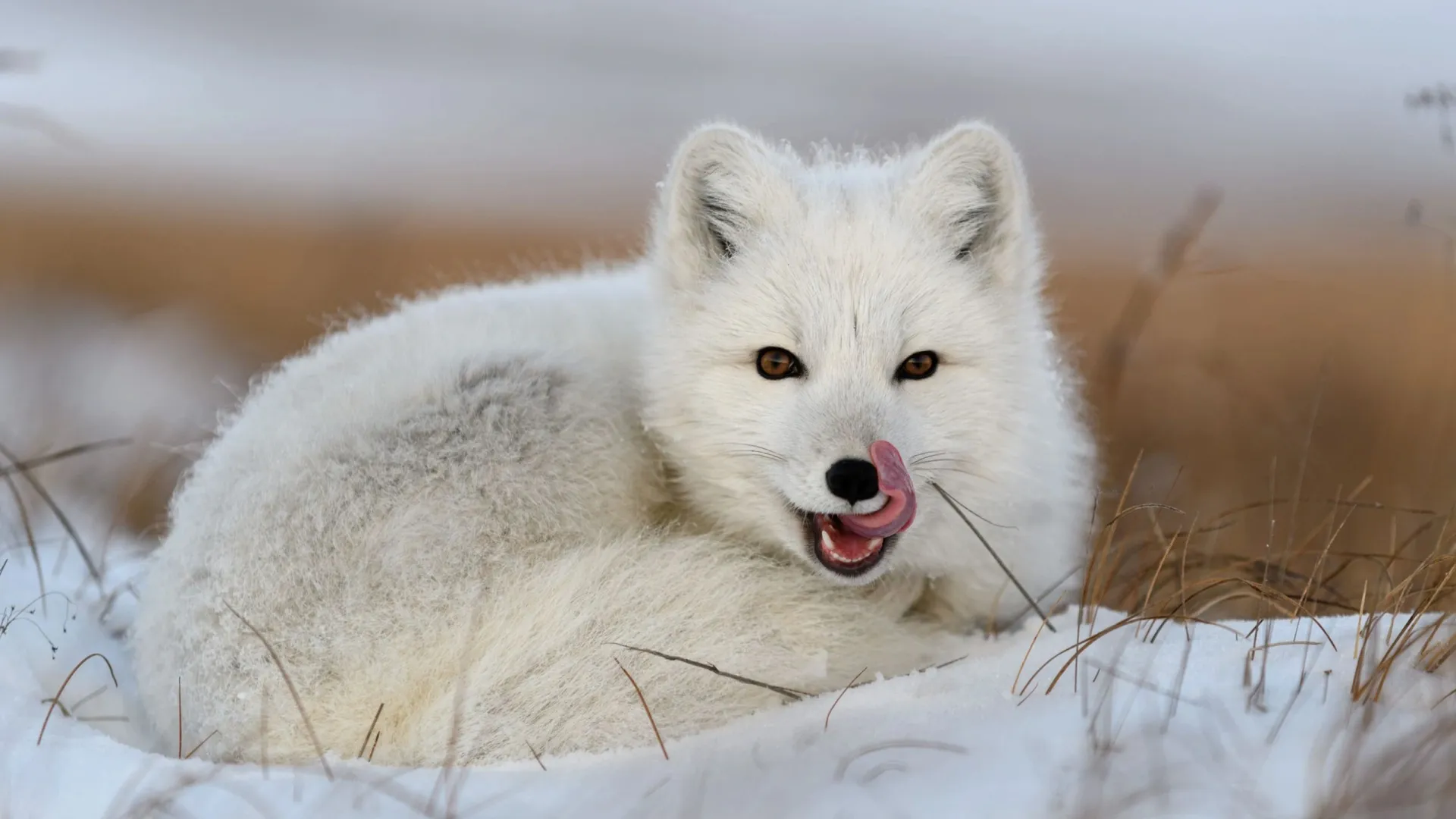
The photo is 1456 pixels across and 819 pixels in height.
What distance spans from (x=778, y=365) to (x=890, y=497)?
496 millimetres

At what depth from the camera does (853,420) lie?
2449 millimetres

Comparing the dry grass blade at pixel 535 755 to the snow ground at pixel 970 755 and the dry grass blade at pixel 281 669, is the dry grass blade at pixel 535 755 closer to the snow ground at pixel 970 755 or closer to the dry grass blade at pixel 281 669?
the snow ground at pixel 970 755

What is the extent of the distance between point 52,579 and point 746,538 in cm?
205

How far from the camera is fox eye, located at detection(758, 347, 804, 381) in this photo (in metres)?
2.68

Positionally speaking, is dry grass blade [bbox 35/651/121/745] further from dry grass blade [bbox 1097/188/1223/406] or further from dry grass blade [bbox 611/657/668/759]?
dry grass blade [bbox 1097/188/1223/406]

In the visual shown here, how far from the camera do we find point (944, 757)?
5.92 feet

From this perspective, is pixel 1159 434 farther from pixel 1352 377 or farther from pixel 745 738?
pixel 745 738

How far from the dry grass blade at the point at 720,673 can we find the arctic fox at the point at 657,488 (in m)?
0.02

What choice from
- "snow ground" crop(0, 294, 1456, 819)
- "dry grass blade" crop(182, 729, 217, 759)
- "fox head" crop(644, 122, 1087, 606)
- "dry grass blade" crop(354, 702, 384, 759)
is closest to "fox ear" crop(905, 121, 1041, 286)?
"fox head" crop(644, 122, 1087, 606)

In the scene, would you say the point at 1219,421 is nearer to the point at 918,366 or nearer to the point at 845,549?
the point at 918,366

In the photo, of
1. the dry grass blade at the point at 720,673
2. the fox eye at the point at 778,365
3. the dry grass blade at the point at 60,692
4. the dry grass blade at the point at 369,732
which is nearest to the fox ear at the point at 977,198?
the fox eye at the point at 778,365

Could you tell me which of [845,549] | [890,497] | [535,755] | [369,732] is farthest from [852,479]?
[369,732]

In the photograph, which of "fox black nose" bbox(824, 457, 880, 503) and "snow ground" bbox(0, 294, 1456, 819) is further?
"fox black nose" bbox(824, 457, 880, 503)

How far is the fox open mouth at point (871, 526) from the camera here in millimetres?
2357
